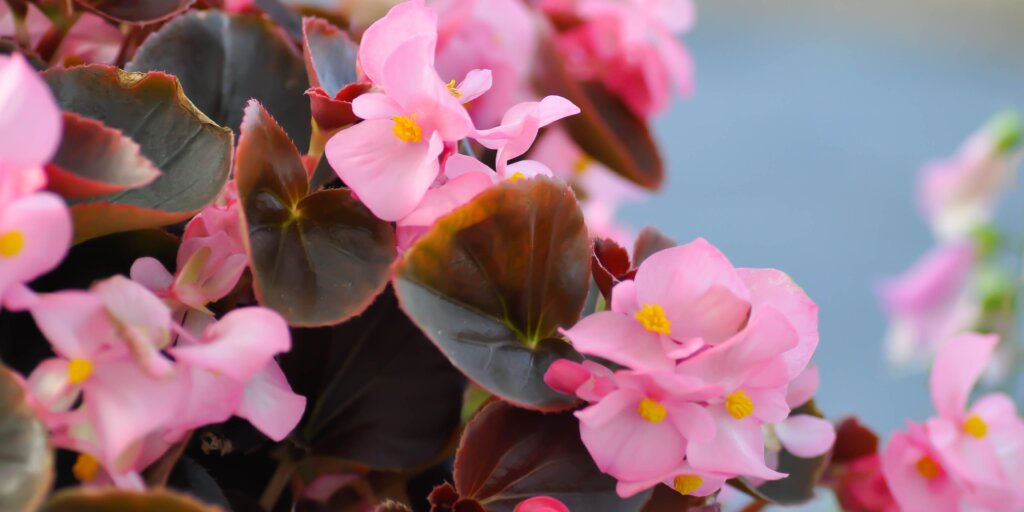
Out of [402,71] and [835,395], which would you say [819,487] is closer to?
[402,71]

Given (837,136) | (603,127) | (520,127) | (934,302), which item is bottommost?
(837,136)

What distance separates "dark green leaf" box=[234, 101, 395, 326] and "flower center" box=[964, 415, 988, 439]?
0.66 feet

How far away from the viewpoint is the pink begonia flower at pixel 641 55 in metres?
0.54

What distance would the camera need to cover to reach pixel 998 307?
2.82 ft

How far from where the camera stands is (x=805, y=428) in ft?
1.04

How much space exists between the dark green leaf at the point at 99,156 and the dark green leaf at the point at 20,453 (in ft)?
0.15

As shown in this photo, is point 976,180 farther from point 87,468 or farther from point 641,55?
point 87,468

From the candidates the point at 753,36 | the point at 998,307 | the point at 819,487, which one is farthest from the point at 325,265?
the point at 753,36

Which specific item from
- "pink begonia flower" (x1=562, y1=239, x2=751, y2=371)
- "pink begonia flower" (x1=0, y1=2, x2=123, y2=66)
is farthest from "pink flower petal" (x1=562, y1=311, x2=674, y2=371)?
"pink begonia flower" (x1=0, y1=2, x2=123, y2=66)

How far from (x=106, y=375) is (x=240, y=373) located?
0.09 ft

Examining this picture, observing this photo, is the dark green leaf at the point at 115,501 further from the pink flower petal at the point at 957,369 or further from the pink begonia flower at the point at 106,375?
the pink flower petal at the point at 957,369

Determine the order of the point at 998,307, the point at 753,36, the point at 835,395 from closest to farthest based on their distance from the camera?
1. the point at 998,307
2. the point at 835,395
3. the point at 753,36

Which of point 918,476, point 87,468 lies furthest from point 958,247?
point 87,468

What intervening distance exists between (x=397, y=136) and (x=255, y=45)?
0.10 meters
